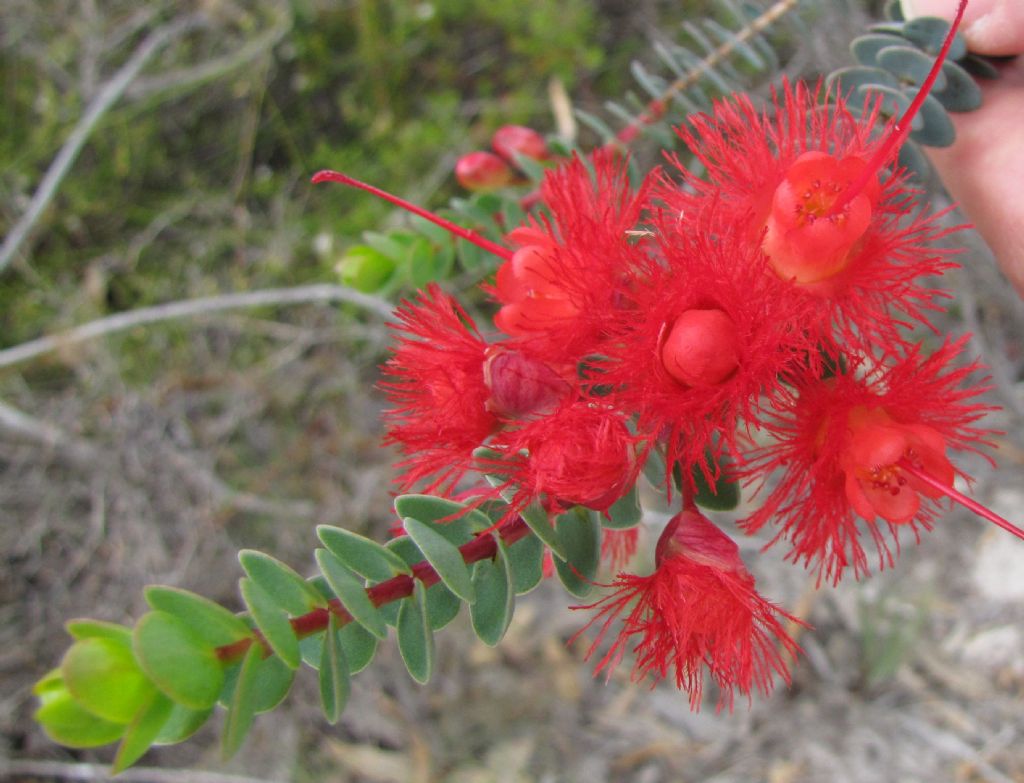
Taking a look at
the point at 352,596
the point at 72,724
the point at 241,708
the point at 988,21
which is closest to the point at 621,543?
the point at 352,596

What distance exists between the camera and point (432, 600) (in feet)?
2.91

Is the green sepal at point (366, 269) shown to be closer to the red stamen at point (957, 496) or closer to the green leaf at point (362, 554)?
the green leaf at point (362, 554)

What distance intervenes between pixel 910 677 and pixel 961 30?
169 cm

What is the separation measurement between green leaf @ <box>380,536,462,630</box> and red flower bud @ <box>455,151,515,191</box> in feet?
2.32

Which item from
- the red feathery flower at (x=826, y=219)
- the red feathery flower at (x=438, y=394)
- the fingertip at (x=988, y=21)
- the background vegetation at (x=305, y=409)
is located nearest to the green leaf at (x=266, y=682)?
the red feathery flower at (x=438, y=394)

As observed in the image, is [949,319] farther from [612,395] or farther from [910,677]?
[612,395]

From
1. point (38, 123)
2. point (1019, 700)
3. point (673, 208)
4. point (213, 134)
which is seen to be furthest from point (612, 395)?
point (38, 123)

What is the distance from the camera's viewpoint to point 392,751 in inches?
89.7

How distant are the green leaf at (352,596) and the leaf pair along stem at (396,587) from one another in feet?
0.11

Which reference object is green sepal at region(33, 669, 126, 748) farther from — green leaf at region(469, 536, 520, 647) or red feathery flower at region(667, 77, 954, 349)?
red feathery flower at region(667, 77, 954, 349)

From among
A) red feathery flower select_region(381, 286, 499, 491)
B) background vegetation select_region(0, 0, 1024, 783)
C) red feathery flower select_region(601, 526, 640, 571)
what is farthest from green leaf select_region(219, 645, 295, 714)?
background vegetation select_region(0, 0, 1024, 783)

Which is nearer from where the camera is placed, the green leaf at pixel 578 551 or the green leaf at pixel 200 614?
the green leaf at pixel 200 614

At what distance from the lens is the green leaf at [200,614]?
0.73m

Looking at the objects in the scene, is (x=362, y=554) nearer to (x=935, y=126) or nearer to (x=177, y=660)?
(x=177, y=660)
